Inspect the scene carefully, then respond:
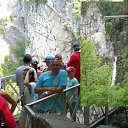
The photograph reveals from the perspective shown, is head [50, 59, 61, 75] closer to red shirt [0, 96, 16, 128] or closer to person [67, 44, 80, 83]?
person [67, 44, 80, 83]

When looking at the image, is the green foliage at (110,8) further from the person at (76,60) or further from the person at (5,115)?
the person at (5,115)

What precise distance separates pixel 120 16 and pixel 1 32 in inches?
1089

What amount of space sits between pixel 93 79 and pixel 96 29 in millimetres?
582

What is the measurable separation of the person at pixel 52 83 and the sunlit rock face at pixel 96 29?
1.84 feet

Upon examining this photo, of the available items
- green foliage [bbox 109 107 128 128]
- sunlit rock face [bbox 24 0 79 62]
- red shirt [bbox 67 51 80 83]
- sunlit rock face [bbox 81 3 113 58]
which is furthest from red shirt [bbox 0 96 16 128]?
sunlit rock face [bbox 24 0 79 62]

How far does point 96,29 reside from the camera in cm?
409

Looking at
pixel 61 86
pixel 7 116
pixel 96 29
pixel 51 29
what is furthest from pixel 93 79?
pixel 51 29

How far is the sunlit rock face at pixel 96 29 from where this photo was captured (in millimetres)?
4086

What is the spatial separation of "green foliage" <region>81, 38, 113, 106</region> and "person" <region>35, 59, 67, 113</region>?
0.34 metres

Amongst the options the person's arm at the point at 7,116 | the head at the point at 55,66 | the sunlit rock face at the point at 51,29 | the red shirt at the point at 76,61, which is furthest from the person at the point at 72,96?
the sunlit rock face at the point at 51,29

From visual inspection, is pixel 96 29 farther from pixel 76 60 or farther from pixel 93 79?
pixel 76 60

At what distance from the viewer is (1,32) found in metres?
30.9

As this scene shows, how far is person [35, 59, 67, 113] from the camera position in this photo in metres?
3.81

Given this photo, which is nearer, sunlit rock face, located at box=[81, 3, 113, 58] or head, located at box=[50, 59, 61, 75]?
head, located at box=[50, 59, 61, 75]
